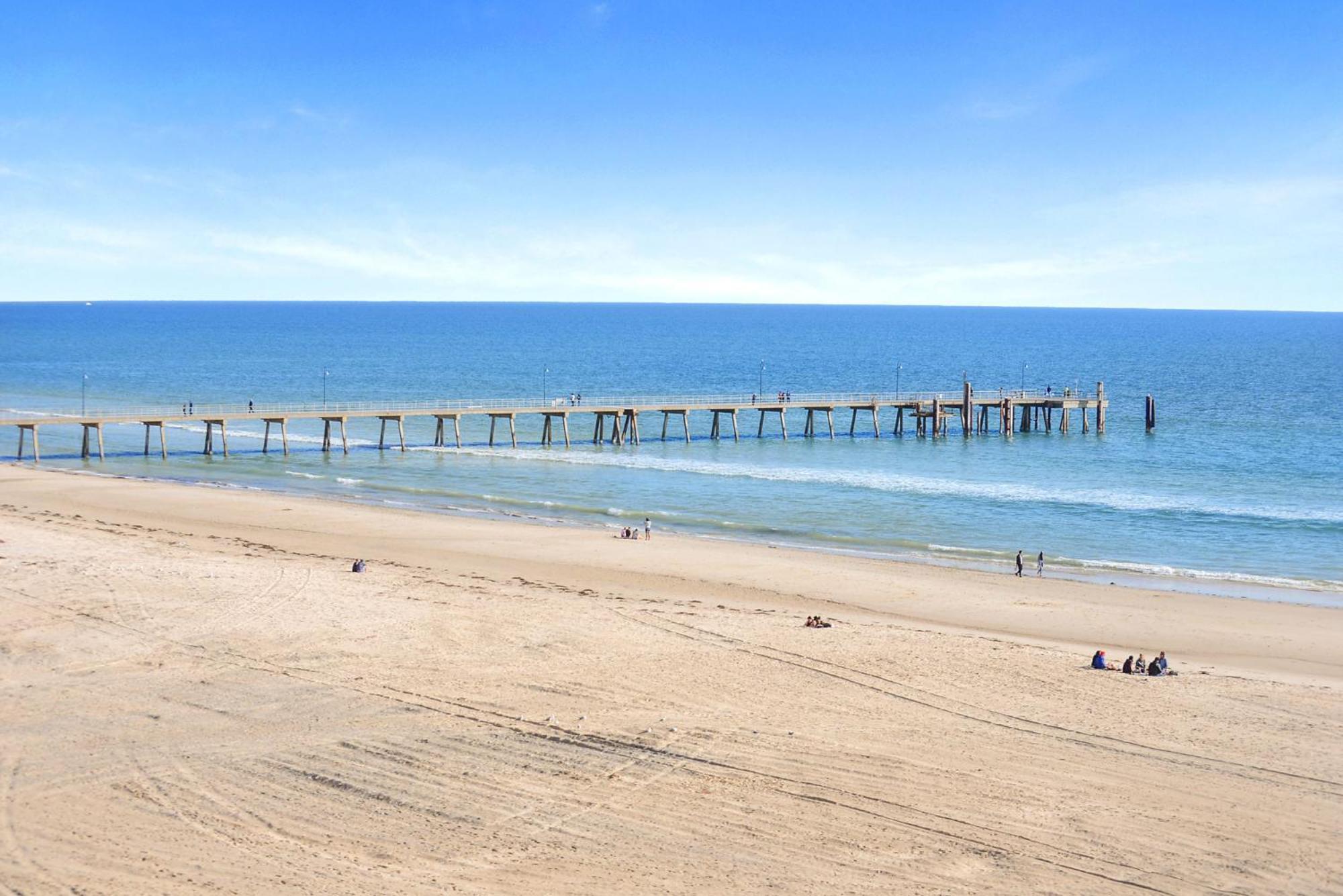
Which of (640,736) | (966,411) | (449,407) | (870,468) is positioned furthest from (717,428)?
(640,736)

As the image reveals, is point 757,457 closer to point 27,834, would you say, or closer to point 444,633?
point 444,633

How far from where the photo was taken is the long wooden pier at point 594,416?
59.7 meters

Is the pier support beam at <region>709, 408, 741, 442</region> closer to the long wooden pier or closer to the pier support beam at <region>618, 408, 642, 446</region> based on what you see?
the long wooden pier

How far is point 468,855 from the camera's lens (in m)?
14.5

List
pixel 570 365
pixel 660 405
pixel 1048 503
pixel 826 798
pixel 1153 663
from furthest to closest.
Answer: pixel 570 365 → pixel 660 405 → pixel 1048 503 → pixel 1153 663 → pixel 826 798

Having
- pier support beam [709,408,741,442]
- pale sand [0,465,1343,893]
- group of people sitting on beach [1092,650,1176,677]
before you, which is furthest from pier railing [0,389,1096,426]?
group of people sitting on beach [1092,650,1176,677]

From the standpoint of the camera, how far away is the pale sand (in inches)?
571

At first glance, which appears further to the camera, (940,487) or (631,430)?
(631,430)

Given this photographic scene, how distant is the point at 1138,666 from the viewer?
78.3 ft

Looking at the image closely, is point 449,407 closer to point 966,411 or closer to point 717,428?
point 717,428

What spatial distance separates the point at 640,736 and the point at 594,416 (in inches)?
2519

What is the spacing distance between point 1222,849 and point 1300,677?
10.5 meters

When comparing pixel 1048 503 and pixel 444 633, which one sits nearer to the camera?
pixel 444 633

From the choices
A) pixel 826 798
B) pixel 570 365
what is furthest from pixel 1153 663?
pixel 570 365
